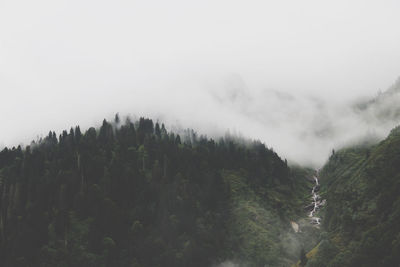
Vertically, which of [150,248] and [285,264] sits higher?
[150,248]

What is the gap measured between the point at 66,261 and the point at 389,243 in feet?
448

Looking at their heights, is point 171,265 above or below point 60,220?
below

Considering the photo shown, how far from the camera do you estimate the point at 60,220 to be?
19112 centimetres

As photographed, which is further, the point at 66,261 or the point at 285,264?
the point at 285,264

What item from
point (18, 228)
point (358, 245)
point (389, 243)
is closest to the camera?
point (389, 243)

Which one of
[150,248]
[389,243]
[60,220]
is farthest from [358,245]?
[60,220]

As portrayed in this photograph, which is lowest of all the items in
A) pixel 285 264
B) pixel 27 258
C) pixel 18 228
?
pixel 285 264

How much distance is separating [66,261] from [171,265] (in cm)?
4923

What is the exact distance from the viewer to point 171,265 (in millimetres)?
189250

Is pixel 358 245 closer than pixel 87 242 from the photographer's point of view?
Yes

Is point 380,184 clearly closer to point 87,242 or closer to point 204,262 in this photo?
point 204,262

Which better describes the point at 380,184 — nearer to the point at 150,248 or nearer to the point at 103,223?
the point at 150,248

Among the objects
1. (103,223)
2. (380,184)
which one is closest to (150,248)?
(103,223)

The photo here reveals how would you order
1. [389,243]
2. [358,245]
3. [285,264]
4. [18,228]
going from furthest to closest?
1. [285,264]
2. [18,228]
3. [358,245]
4. [389,243]
